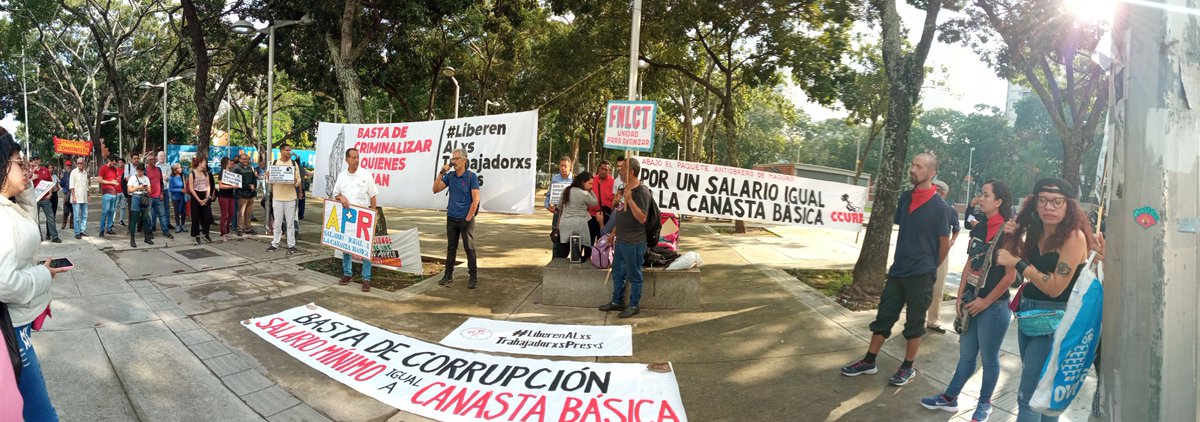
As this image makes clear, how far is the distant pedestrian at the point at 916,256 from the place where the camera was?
4258 millimetres

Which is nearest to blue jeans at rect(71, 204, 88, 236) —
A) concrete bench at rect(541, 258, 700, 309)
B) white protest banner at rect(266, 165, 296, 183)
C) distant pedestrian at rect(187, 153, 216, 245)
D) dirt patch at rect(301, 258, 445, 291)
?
distant pedestrian at rect(187, 153, 216, 245)

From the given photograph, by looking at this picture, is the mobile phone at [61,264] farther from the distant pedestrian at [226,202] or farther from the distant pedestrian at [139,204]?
the distant pedestrian at [226,202]

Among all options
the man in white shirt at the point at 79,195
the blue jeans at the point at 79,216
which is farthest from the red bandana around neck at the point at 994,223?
the blue jeans at the point at 79,216

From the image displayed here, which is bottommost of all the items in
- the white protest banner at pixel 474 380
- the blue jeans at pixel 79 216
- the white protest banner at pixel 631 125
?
the white protest banner at pixel 474 380

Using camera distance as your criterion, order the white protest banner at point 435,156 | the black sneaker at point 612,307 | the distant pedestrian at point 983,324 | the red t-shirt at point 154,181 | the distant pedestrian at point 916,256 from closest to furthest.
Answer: the distant pedestrian at point 983,324, the distant pedestrian at point 916,256, the black sneaker at point 612,307, the white protest banner at point 435,156, the red t-shirt at point 154,181

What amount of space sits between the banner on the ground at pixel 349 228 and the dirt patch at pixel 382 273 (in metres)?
0.51

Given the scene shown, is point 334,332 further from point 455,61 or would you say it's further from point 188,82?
point 188,82

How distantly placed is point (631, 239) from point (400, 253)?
369 cm

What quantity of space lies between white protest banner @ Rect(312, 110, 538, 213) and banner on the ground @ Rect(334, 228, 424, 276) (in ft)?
2.07

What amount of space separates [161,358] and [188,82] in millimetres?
36687

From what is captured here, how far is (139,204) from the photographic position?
30.1 ft

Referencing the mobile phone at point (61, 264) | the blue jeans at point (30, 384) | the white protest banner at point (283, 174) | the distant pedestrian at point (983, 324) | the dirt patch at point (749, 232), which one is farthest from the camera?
the dirt patch at point (749, 232)

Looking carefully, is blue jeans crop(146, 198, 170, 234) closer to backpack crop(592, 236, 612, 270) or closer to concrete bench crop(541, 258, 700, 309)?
concrete bench crop(541, 258, 700, 309)

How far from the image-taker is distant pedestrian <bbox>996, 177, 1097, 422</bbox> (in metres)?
3.09
